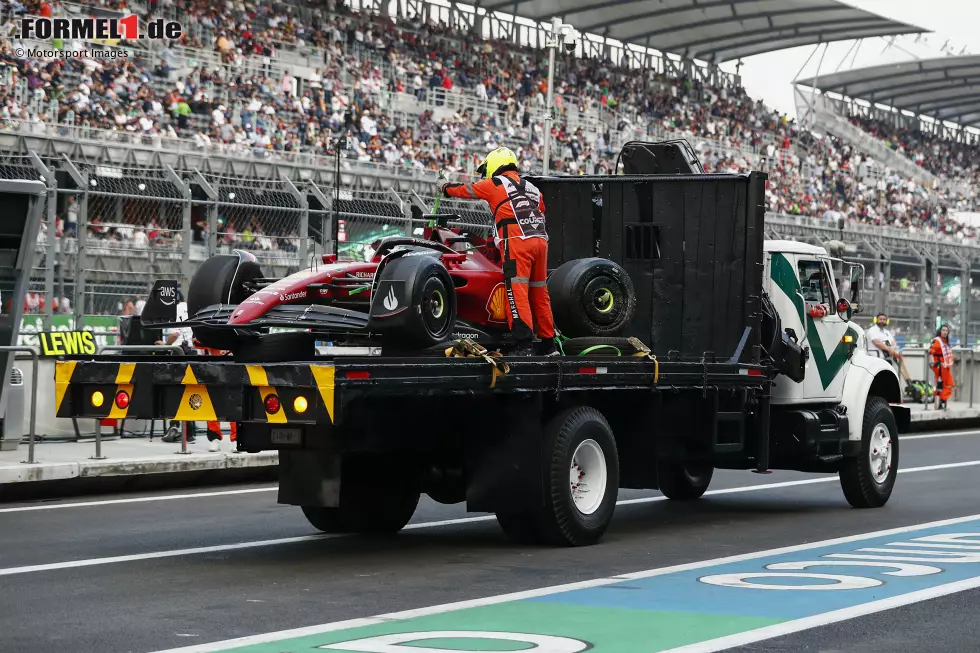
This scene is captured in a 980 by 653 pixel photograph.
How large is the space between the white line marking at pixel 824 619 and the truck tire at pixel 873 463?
13.3 feet

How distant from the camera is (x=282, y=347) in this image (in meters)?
8.84

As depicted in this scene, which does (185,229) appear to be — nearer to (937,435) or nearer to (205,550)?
(205,550)

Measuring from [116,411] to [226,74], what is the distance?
24184mm

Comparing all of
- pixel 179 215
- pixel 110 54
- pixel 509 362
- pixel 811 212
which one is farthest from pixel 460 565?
pixel 811 212

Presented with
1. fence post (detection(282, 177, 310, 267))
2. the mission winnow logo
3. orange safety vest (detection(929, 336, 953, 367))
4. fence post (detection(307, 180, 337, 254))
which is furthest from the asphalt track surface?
the mission winnow logo

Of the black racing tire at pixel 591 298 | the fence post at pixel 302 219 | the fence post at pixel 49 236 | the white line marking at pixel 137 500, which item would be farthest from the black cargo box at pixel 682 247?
the fence post at pixel 302 219

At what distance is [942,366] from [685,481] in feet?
49.1

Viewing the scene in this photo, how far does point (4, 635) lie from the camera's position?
6574mm

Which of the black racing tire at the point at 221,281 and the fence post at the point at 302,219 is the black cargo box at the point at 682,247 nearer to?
the black racing tire at the point at 221,281

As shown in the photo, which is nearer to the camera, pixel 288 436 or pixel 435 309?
pixel 288 436

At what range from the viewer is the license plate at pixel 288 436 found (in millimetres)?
8852

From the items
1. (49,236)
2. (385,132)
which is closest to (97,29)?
(385,132)

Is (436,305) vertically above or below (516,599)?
above

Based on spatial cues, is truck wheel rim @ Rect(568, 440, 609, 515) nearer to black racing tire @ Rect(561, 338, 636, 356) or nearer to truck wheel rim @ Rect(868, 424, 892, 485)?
black racing tire @ Rect(561, 338, 636, 356)
